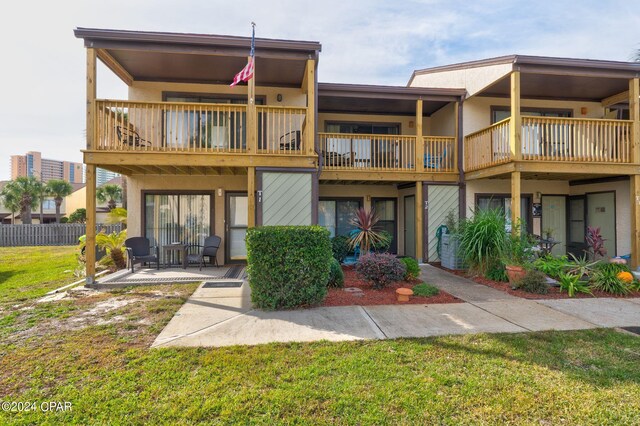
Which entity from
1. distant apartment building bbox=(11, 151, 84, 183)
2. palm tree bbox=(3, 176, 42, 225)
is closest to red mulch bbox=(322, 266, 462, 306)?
palm tree bbox=(3, 176, 42, 225)

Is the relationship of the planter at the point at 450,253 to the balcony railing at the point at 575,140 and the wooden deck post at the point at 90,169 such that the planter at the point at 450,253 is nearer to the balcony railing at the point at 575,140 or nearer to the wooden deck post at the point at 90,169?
the balcony railing at the point at 575,140

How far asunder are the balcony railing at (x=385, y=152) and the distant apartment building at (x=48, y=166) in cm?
7928

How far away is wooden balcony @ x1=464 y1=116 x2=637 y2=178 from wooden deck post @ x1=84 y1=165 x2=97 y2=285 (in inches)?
405

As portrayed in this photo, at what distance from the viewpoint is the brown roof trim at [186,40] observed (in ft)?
22.3

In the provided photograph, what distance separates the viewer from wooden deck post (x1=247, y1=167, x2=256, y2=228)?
734 centimetres

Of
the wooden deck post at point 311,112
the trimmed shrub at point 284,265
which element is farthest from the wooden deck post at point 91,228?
the wooden deck post at point 311,112

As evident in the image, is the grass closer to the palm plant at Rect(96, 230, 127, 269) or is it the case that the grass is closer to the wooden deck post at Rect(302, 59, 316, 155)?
the palm plant at Rect(96, 230, 127, 269)

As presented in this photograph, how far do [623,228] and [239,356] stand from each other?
11.9 m

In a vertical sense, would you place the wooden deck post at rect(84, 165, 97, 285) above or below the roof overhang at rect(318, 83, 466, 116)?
below

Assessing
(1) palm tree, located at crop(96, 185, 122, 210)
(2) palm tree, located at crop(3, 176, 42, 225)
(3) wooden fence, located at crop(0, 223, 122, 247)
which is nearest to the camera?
(3) wooden fence, located at crop(0, 223, 122, 247)

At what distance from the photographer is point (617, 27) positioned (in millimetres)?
10539

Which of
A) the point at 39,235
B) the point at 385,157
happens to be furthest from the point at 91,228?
the point at 39,235

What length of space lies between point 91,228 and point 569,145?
12419 millimetres

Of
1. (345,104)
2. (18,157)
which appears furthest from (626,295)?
(18,157)
